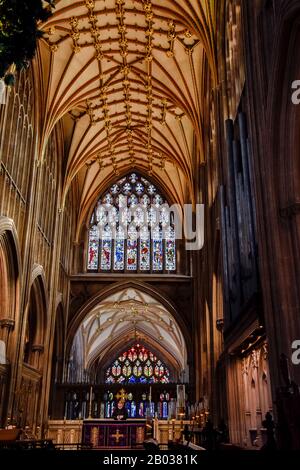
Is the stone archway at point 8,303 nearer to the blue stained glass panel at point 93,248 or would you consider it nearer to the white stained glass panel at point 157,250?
the blue stained glass panel at point 93,248

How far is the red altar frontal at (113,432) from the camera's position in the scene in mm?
19031

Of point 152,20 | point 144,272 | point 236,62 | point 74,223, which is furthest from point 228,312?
point 74,223

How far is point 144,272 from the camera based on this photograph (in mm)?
26078

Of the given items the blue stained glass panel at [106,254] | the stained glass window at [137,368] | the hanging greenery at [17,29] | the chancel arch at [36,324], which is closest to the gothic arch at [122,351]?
the stained glass window at [137,368]

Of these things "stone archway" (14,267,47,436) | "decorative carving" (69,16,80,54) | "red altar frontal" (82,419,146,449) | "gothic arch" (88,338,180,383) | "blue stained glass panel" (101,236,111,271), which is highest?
"decorative carving" (69,16,80,54)

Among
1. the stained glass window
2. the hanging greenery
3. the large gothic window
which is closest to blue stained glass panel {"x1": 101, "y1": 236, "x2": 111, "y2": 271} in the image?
the large gothic window

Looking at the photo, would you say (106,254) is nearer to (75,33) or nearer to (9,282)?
(9,282)

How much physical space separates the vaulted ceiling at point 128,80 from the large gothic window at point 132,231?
149cm

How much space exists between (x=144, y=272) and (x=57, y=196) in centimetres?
680

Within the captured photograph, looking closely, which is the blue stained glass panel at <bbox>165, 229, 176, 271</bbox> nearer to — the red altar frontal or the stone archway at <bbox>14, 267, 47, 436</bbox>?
the stone archway at <bbox>14, 267, 47, 436</bbox>

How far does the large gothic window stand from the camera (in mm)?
26375

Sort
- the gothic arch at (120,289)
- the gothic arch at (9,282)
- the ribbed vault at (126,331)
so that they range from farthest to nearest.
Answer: the ribbed vault at (126,331), the gothic arch at (120,289), the gothic arch at (9,282)

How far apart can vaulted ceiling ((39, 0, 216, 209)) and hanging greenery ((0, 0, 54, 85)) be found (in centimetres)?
1113
